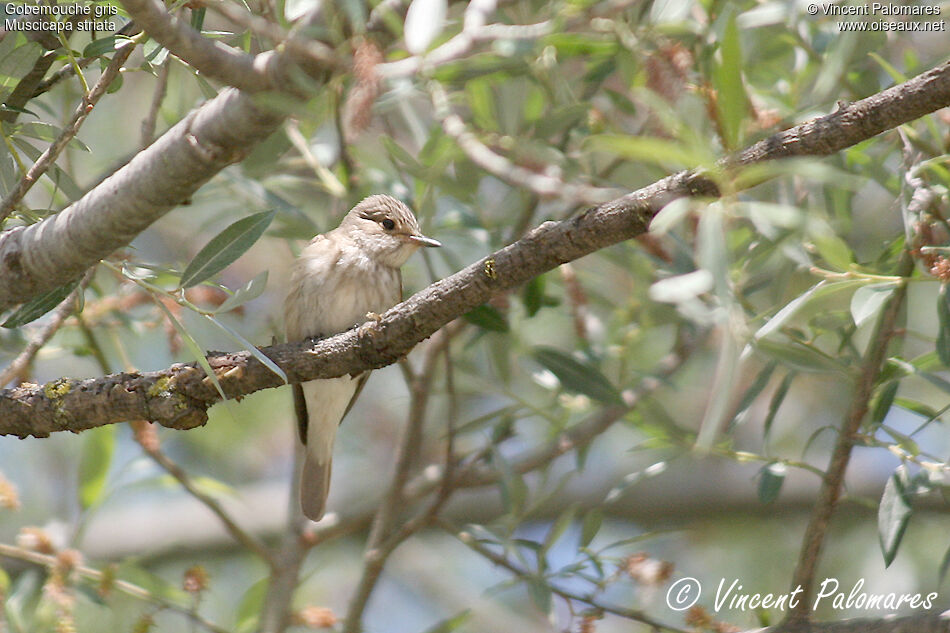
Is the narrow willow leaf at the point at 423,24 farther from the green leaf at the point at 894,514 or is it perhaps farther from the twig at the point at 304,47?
the green leaf at the point at 894,514

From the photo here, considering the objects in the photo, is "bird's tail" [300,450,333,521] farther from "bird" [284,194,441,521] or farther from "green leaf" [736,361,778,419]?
"green leaf" [736,361,778,419]

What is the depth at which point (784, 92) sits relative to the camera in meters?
3.67

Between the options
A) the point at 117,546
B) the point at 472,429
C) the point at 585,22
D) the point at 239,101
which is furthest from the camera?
the point at 117,546

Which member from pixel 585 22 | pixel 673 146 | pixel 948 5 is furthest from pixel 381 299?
pixel 673 146

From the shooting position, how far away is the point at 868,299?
100 inches

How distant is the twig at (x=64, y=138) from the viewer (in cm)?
240

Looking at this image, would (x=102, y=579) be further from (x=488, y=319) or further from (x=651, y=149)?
(x=651, y=149)

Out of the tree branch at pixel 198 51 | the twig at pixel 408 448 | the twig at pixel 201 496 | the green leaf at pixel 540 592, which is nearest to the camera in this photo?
the tree branch at pixel 198 51

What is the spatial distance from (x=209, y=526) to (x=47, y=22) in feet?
13.1

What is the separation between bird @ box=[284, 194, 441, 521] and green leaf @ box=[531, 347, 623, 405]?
2.32 feet

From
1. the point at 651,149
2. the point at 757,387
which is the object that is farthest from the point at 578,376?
the point at 651,149

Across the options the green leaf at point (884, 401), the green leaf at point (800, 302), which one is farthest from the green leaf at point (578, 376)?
the green leaf at point (800, 302)

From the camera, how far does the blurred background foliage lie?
8.59 ft

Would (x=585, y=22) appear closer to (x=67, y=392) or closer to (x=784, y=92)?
(x=784, y=92)
